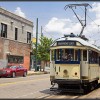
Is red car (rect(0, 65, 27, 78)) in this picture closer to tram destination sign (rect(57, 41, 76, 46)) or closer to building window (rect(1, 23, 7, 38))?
building window (rect(1, 23, 7, 38))

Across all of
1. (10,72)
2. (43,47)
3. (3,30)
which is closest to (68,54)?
(10,72)

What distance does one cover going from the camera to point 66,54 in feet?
66.3

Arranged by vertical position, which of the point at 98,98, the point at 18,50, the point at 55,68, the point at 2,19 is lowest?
the point at 98,98

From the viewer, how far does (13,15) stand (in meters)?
55.9

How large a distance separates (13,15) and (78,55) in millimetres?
37122

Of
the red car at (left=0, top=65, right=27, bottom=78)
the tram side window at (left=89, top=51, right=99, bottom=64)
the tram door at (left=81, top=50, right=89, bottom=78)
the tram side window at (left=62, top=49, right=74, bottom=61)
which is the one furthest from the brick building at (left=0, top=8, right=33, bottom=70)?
the tram door at (left=81, top=50, right=89, bottom=78)

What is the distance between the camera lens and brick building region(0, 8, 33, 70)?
52.2 metres

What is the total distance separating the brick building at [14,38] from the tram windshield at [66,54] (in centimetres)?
3135

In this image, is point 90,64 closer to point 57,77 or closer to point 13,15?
point 57,77

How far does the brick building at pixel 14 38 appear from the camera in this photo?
52.2 metres

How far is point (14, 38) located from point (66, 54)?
36751mm

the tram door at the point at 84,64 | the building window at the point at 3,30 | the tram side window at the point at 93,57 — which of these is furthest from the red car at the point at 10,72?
the tram door at the point at 84,64

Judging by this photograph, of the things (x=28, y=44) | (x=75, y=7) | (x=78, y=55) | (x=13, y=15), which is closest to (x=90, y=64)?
(x=78, y=55)

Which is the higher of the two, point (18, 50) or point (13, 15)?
point (13, 15)
